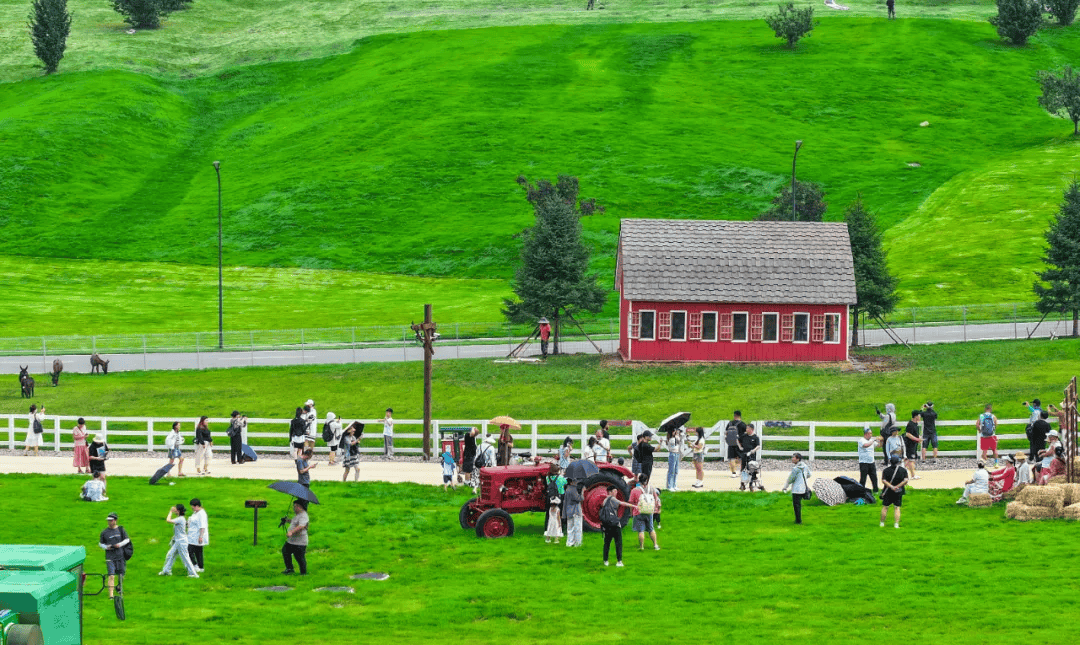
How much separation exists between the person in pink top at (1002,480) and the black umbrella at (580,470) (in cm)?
1007

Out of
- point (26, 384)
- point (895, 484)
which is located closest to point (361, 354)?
point (26, 384)

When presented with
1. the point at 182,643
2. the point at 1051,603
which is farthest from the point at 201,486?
the point at 1051,603

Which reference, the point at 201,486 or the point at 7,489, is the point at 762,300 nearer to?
the point at 201,486

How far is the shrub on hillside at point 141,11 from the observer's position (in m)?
176

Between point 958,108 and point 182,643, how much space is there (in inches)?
4977

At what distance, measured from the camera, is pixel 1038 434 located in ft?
114

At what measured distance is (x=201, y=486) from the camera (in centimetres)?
3534

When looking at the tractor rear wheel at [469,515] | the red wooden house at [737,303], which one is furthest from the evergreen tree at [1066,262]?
the tractor rear wheel at [469,515]

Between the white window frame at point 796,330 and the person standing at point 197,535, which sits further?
the white window frame at point 796,330

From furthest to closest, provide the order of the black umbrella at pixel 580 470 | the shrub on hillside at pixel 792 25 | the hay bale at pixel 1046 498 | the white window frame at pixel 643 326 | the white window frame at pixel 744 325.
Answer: the shrub on hillside at pixel 792 25, the white window frame at pixel 643 326, the white window frame at pixel 744 325, the hay bale at pixel 1046 498, the black umbrella at pixel 580 470

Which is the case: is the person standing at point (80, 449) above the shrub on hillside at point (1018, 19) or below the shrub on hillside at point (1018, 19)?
below

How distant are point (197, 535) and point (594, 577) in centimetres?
799

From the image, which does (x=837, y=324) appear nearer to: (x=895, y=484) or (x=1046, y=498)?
(x=1046, y=498)

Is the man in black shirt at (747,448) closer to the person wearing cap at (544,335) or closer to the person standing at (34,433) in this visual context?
the person standing at (34,433)
